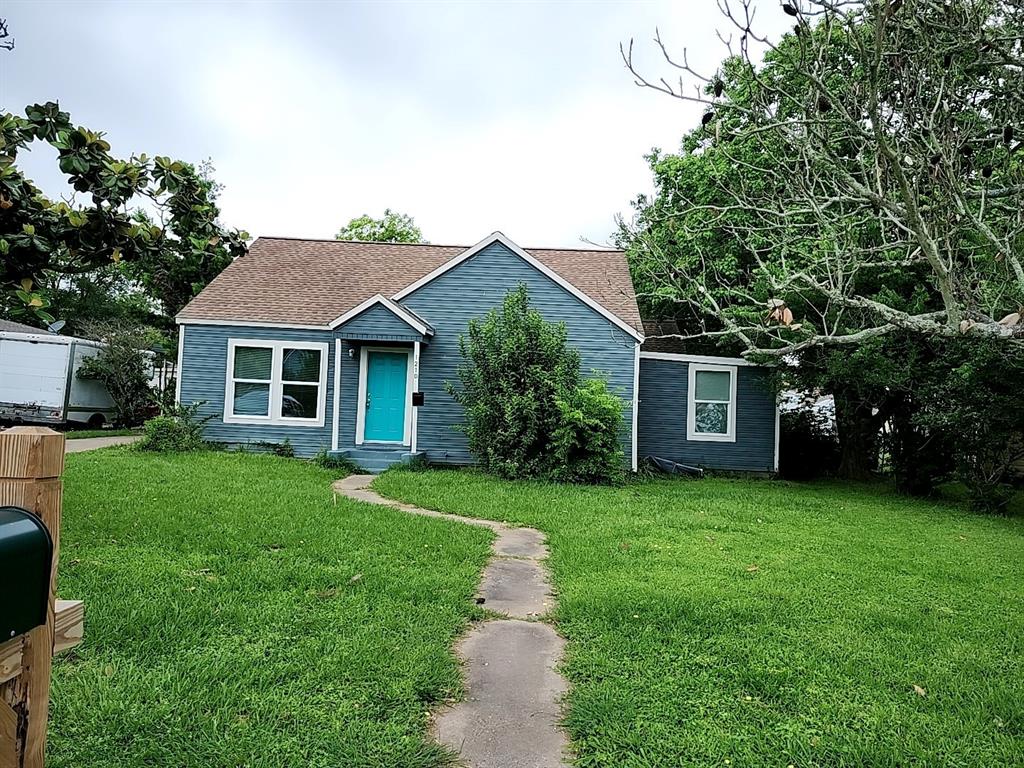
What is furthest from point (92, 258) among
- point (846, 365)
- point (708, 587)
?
point (846, 365)

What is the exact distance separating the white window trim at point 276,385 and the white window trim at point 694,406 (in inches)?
323

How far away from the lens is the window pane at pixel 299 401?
47.8ft

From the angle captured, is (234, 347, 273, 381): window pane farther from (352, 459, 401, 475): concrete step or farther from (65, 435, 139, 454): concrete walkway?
(352, 459, 401, 475): concrete step

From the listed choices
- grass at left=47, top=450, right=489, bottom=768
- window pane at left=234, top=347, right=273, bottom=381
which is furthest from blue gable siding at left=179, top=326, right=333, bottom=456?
grass at left=47, top=450, right=489, bottom=768

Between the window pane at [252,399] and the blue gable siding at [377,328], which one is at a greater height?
the blue gable siding at [377,328]

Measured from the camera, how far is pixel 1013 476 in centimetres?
1414

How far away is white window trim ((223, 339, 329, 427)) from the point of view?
47.4 feet

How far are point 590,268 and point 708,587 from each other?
1217cm

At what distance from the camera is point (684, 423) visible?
15.6 meters

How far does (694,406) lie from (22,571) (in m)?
15.3

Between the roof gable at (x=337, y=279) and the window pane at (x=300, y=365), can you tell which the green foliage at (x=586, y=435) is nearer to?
the roof gable at (x=337, y=279)

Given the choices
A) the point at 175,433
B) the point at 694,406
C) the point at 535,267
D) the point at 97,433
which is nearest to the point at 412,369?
the point at 535,267

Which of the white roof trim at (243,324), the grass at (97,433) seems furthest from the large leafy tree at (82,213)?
the grass at (97,433)

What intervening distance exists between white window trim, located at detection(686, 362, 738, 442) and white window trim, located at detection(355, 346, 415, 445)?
6.36 meters
